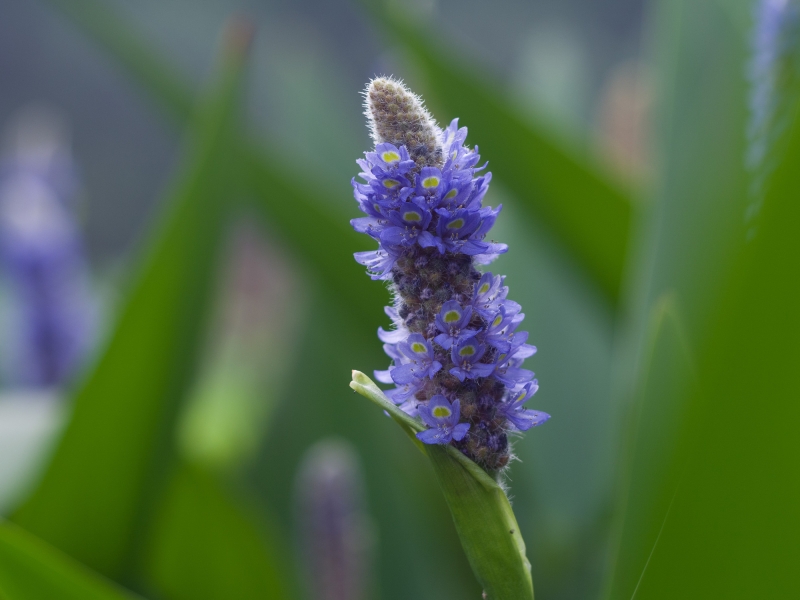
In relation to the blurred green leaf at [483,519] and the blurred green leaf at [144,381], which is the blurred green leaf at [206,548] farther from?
the blurred green leaf at [483,519]

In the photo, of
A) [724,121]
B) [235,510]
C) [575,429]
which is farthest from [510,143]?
[235,510]

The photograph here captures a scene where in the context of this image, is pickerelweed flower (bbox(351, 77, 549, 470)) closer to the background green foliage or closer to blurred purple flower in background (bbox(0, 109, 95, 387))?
the background green foliage

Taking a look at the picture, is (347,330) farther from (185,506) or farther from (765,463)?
(765,463)

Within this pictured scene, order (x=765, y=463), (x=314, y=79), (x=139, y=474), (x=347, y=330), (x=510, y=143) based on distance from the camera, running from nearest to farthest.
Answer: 1. (x=765, y=463)
2. (x=139, y=474)
3. (x=510, y=143)
4. (x=347, y=330)
5. (x=314, y=79)

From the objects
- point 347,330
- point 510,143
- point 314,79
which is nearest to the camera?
point 510,143

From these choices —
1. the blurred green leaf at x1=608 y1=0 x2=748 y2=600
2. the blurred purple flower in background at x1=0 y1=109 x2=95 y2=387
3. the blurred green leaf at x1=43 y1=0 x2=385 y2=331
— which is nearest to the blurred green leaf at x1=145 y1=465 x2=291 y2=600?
the blurred green leaf at x1=43 y1=0 x2=385 y2=331

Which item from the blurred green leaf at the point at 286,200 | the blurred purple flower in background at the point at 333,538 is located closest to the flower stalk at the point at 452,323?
the blurred purple flower in background at the point at 333,538

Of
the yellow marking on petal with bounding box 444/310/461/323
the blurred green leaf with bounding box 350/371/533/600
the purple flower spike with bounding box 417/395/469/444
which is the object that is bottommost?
the blurred green leaf with bounding box 350/371/533/600
